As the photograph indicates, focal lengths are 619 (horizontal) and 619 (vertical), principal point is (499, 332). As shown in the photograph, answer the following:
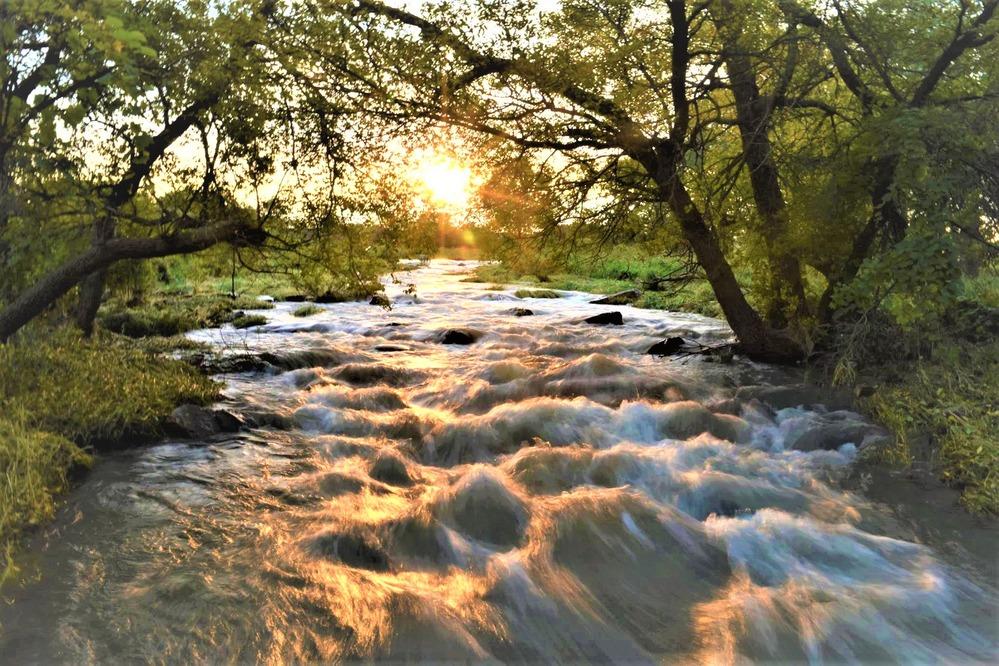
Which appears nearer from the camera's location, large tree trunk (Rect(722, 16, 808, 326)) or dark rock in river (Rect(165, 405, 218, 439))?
dark rock in river (Rect(165, 405, 218, 439))

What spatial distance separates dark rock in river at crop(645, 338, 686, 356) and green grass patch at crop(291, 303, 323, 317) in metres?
11.6

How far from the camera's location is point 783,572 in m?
4.74

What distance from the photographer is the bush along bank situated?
4.96 m

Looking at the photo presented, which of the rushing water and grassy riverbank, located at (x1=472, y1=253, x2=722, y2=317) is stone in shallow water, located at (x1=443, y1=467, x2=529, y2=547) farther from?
grassy riverbank, located at (x1=472, y1=253, x2=722, y2=317)

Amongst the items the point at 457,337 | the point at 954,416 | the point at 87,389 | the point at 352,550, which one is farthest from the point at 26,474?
the point at 457,337

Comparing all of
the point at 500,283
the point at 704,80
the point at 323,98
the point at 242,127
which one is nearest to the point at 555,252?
the point at 704,80

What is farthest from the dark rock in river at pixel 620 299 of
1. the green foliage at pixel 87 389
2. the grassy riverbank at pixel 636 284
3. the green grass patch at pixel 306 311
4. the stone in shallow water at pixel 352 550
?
the stone in shallow water at pixel 352 550

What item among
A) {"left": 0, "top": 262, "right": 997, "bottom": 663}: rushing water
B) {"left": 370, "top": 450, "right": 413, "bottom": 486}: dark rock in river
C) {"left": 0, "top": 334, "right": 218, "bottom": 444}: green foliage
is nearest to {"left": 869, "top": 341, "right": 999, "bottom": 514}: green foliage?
{"left": 0, "top": 262, "right": 997, "bottom": 663}: rushing water

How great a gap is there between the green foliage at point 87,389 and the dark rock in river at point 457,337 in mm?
6895

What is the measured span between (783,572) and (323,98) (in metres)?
8.17

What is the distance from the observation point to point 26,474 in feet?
17.1

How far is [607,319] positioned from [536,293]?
885cm

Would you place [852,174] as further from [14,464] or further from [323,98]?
[14,464]

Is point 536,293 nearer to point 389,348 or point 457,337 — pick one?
point 457,337
